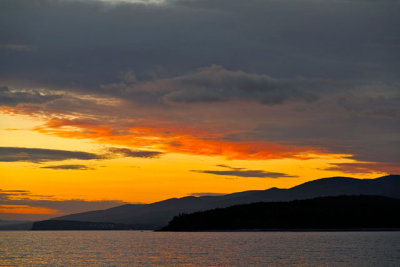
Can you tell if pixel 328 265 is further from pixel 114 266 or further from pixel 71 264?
pixel 71 264

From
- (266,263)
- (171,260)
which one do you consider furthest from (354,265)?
(171,260)

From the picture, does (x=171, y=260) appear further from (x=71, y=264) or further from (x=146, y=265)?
(x=71, y=264)

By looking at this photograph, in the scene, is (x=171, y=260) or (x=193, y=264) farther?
(x=171, y=260)

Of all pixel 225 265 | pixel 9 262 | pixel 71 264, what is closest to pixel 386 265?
pixel 225 265

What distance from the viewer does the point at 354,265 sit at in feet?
356

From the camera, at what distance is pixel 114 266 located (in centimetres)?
11362

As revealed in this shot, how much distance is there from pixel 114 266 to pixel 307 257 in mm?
46959

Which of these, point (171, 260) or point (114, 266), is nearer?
point (114, 266)

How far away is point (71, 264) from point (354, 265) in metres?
61.4

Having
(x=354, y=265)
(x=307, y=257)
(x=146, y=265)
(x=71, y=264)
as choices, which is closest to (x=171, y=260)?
(x=146, y=265)

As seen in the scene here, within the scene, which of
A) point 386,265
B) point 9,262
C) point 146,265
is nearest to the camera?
point 386,265

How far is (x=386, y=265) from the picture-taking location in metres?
107

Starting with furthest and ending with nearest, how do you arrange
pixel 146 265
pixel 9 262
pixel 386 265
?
pixel 9 262 → pixel 146 265 → pixel 386 265

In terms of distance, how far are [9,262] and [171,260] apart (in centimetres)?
3894
